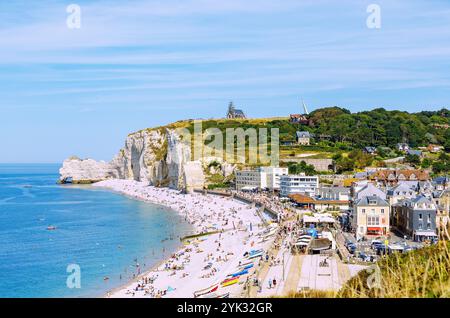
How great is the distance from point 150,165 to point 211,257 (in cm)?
7292

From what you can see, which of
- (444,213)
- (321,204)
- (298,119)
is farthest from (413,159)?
(444,213)

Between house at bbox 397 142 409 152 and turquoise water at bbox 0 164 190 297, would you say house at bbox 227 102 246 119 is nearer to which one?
house at bbox 397 142 409 152

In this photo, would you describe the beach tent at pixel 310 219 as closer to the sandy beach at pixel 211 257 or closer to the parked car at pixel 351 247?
the sandy beach at pixel 211 257

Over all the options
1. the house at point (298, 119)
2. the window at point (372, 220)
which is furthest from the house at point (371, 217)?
the house at point (298, 119)

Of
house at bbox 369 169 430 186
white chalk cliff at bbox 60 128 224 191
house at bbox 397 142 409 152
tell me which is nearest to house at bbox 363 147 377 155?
house at bbox 397 142 409 152

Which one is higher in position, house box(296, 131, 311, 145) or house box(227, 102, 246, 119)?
house box(227, 102, 246, 119)

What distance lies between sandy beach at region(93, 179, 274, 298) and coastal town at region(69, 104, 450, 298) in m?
0.07

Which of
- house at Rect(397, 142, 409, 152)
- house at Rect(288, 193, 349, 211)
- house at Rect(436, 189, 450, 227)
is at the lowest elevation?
house at Rect(288, 193, 349, 211)

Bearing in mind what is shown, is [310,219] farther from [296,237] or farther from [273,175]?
[273,175]

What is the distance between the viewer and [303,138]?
90.2m

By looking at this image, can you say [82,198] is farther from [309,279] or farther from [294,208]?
[309,279]

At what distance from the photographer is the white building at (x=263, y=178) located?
6900 centimetres

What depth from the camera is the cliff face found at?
83994 millimetres

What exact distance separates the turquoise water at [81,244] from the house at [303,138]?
2976cm
